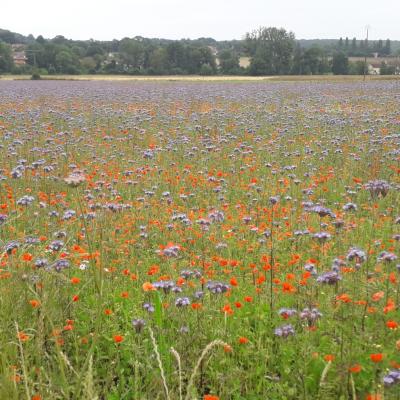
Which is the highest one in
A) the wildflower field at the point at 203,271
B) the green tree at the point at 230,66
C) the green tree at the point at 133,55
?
the green tree at the point at 133,55

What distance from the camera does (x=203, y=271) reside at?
15.0 feet

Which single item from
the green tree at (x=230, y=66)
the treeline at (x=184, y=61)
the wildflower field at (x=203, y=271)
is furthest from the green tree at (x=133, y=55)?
the wildflower field at (x=203, y=271)

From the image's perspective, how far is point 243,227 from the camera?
6625mm

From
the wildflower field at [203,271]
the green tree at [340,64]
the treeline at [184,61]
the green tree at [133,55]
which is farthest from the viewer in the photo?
the green tree at [133,55]

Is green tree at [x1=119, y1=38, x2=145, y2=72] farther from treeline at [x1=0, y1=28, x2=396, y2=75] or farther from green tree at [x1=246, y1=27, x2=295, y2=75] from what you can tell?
green tree at [x1=246, y1=27, x2=295, y2=75]

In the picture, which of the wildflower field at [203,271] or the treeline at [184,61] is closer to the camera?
the wildflower field at [203,271]

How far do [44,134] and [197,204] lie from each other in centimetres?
715

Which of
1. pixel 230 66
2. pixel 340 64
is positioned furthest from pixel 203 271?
pixel 340 64

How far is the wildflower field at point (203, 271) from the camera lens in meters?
3.15

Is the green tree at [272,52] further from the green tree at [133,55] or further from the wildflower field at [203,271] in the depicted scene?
the wildflower field at [203,271]

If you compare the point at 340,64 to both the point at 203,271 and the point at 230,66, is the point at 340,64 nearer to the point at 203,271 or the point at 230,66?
the point at 230,66

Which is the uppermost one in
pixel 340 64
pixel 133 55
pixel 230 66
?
pixel 133 55

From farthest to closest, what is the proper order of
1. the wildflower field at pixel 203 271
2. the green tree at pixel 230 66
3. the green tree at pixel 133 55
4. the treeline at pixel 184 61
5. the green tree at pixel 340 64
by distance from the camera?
the green tree at pixel 133 55, the green tree at pixel 340 64, the green tree at pixel 230 66, the treeline at pixel 184 61, the wildflower field at pixel 203 271

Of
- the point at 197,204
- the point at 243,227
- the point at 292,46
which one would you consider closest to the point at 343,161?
the point at 197,204
